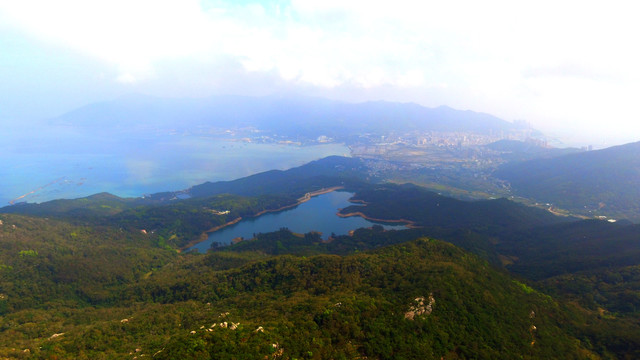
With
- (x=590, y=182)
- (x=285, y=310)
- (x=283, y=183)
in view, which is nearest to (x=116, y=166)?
(x=283, y=183)

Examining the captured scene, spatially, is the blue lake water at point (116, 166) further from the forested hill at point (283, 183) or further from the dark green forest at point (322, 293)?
the dark green forest at point (322, 293)

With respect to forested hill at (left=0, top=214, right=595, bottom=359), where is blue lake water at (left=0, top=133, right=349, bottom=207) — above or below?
above

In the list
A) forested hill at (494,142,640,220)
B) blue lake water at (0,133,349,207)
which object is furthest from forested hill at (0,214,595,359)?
blue lake water at (0,133,349,207)

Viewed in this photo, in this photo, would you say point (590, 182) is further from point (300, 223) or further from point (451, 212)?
point (300, 223)

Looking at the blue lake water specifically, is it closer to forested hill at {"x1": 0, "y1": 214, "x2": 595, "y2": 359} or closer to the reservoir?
the reservoir

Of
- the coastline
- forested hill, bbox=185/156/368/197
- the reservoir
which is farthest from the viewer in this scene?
forested hill, bbox=185/156/368/197
